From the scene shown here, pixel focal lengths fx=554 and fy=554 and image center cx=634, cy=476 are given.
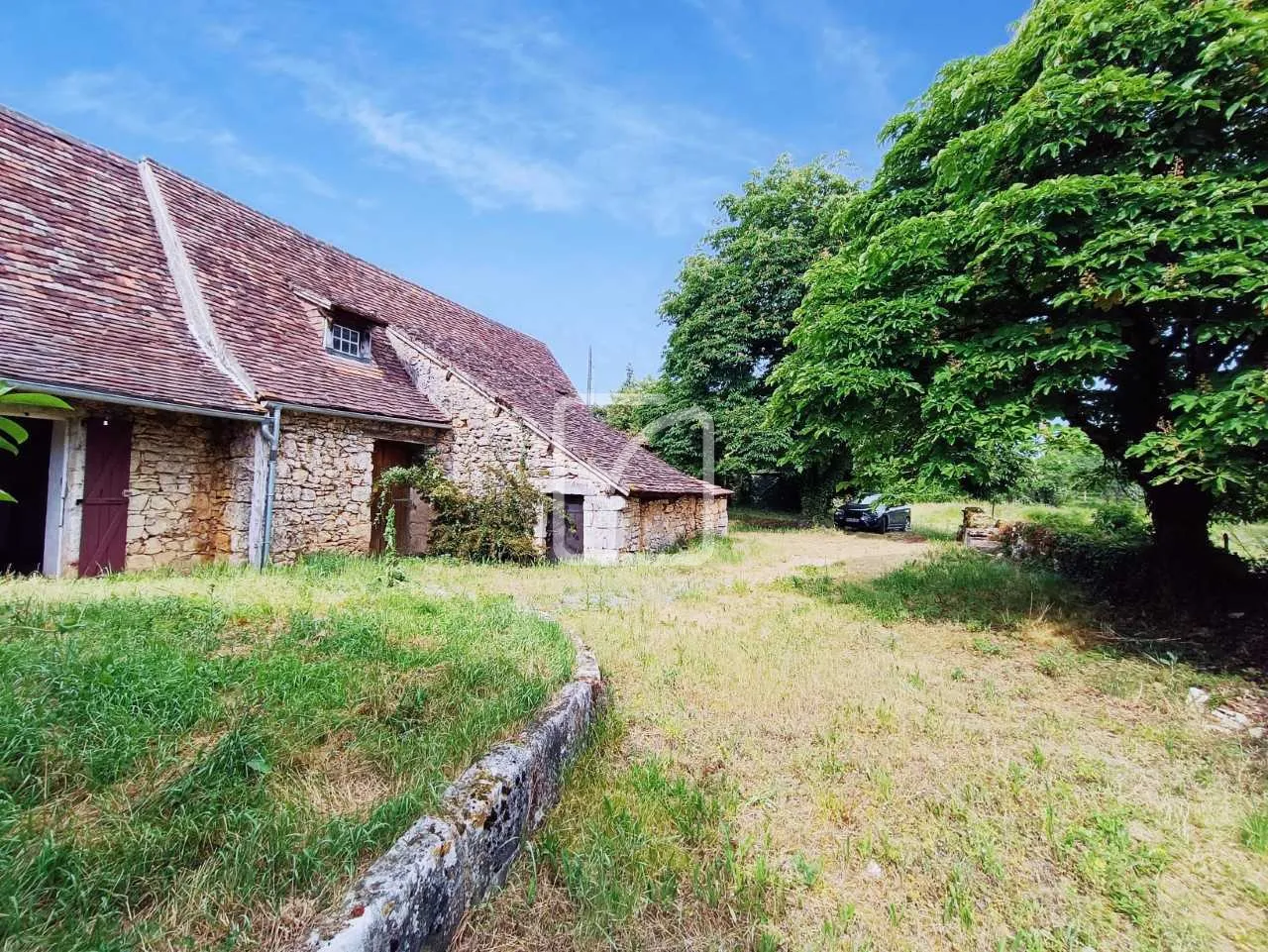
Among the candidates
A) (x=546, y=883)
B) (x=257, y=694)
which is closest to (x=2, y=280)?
(x=257, y=694)

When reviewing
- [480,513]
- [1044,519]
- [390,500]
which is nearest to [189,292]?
[390,500]

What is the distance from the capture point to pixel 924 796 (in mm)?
3293

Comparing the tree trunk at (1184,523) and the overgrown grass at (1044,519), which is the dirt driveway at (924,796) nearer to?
the tree trunk at (1184,523)

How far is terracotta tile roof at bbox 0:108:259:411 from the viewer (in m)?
7.00

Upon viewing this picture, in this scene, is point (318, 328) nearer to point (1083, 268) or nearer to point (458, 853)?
point (458, 853)

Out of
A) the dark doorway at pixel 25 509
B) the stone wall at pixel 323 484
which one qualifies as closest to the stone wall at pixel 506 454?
the stone wall at pixel 323 484

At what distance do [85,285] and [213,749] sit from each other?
9138mm

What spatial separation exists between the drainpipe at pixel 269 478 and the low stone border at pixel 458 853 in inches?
291

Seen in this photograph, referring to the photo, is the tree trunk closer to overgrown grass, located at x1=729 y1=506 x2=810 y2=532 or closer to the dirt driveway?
the dirt driveway

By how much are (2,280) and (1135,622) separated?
1526cm

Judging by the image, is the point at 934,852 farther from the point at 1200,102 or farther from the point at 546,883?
the point at 1200,102

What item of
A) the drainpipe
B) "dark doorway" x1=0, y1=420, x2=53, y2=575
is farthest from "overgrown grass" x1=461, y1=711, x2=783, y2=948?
"dark doorway" x1=0, y1=420, x2=53, y2=575

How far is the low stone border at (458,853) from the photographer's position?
1.80m

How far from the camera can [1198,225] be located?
15.5 ft
